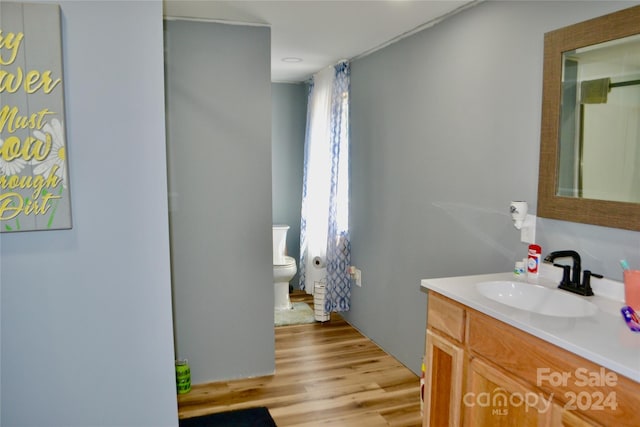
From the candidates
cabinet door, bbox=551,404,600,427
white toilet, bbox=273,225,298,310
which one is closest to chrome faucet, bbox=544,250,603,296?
cabinet door, bbox=551,404,600,427

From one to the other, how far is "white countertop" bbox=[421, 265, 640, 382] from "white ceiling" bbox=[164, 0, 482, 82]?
5.11 ft

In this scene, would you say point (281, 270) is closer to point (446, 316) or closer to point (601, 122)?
point (446, 316)

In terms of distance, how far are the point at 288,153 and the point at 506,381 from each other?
13.2 ft

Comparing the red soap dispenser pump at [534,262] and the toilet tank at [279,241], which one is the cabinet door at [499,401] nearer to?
the red soap dispenser pump at [534,262]

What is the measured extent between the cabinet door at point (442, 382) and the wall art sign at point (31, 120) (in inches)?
61.1

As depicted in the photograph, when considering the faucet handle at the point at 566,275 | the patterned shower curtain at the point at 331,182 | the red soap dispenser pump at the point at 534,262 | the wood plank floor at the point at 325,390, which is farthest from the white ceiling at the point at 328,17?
the wood plank floor at the point at 325,390

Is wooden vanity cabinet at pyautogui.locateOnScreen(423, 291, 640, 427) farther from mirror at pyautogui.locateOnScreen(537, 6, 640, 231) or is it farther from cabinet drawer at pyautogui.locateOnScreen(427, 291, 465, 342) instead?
mirror at pyautogui.locateOnScreen(537, 6, 640, 231)

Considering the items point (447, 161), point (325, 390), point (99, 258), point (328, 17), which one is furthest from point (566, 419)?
point (328, 17)

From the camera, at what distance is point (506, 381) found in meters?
1.65

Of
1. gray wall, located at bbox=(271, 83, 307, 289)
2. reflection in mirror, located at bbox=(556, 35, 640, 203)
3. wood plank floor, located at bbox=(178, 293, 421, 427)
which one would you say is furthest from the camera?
gray wall, located at bbox=(271, 83, 307, 289)

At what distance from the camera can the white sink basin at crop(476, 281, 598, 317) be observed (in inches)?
71.3

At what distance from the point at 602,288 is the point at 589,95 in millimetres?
776

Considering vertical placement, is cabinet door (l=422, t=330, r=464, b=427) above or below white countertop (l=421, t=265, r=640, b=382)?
below

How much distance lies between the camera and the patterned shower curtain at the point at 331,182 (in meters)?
4.11
